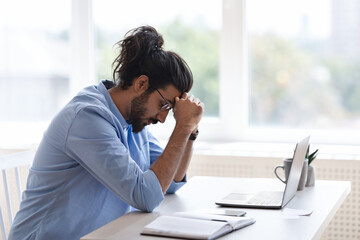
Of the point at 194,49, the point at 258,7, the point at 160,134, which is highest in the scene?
the point at 258,7

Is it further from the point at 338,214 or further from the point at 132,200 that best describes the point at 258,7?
the point at 132,200

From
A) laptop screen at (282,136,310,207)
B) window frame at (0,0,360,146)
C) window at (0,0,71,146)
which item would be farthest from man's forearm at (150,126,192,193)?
window at (0,0,71,146)

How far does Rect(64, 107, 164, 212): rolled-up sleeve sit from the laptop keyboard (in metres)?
0.36

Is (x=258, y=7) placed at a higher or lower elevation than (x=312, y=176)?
higher

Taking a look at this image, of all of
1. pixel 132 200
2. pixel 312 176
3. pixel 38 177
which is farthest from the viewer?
pixel 312 176

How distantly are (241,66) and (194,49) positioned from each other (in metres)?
0.32

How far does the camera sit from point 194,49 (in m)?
3.54

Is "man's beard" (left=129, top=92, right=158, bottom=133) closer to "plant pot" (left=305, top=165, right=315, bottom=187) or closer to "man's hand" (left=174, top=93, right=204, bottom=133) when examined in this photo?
"man's hand" (left=174, top=93, right=204, bottom=133)

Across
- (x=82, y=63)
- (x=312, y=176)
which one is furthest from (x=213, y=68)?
(x=312, y=176)

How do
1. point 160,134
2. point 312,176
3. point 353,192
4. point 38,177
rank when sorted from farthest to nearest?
point 160,134 < point 353,192 < point 312,176 < point 38,177

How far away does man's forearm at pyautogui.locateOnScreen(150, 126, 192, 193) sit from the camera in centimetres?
182

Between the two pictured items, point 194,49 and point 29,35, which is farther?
point 29,35

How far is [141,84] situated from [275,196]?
63 centimetres

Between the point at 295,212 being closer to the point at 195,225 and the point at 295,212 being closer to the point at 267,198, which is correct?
the point at 267,198
